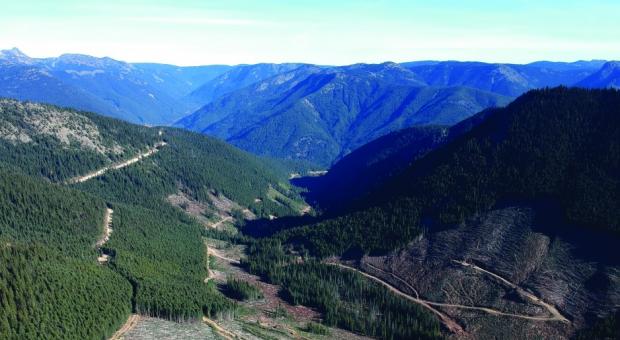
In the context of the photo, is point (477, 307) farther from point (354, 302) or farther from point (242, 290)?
point (242, 290)

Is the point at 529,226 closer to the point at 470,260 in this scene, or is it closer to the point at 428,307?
the point at 470,260

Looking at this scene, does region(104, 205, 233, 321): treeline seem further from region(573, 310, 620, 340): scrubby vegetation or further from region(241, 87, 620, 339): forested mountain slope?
region(573, 310, 620, 340): scrubby vegetation

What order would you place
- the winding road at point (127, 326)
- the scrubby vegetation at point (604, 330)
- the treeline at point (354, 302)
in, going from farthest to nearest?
the treeline at point (354, 302) < the scrubby vegetation at point (604, 330) < the winding road at point (127, 326)

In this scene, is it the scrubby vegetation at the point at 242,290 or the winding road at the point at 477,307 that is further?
the scrubby vegetation at the point at 242,290

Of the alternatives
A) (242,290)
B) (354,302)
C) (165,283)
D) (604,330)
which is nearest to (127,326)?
(165,283)

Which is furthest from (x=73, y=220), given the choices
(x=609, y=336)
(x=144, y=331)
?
(x=609, y=336)

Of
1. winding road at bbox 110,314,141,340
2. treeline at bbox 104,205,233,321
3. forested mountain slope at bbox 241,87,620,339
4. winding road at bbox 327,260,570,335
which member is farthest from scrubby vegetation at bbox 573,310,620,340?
winding road at bbox 110,314,141,340

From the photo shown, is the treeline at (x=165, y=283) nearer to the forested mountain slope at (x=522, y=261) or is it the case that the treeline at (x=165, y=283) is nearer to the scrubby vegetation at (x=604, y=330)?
the forested mountain slope at (x=522, y=261)

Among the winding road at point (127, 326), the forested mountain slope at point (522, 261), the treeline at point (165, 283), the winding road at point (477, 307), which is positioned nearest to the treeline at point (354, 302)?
the forested mountain slope at point (522, 261)

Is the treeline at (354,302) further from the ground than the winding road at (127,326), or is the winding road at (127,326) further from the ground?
the winding road at (127,326)
